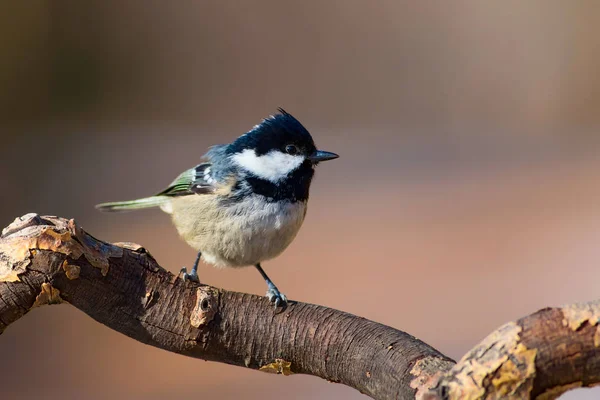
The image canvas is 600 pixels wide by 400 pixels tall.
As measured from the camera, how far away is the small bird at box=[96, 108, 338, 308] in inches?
79.7

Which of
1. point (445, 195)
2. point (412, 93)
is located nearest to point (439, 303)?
point (445, 195)

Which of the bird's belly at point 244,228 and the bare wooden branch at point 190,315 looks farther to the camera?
the bird's belly at point 244,228

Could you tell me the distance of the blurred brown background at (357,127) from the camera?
467 centimetres

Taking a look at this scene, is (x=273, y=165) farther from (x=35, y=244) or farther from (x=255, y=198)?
(x=35, y=244)

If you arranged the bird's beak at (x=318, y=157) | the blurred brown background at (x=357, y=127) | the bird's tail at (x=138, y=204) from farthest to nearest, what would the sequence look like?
the blurred brown background at (x=357, y=127), the bird's tail at (x=138, y=204), the bird's beak at (x=318, y=157)

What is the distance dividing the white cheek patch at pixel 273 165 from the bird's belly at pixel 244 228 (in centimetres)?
9

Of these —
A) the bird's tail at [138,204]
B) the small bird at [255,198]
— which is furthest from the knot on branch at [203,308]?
the bird's tail at [138,204]

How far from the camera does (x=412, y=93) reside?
729cm

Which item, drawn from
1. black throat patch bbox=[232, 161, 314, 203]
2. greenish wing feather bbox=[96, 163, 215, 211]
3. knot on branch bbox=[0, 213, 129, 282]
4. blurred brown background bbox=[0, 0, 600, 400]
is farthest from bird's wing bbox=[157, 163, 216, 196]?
blurred brown background bbox=[0, 0, 600, 400]

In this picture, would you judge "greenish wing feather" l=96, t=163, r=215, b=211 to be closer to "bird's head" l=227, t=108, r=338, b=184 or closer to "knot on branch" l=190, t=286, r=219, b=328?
"bird's head" l=227, t=108, r=338, b=184

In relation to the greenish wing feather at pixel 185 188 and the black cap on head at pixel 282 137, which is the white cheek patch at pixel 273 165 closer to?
the black cap on head at pixel 282 137

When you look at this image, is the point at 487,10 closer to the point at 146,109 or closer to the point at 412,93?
the point at 412,93

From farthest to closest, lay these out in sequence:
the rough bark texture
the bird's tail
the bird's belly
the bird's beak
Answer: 1. the bird's tail
2. the bird's beak
3. the bird's belly
4. the rough bark texture

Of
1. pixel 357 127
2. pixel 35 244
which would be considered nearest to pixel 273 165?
pixel 35 244
